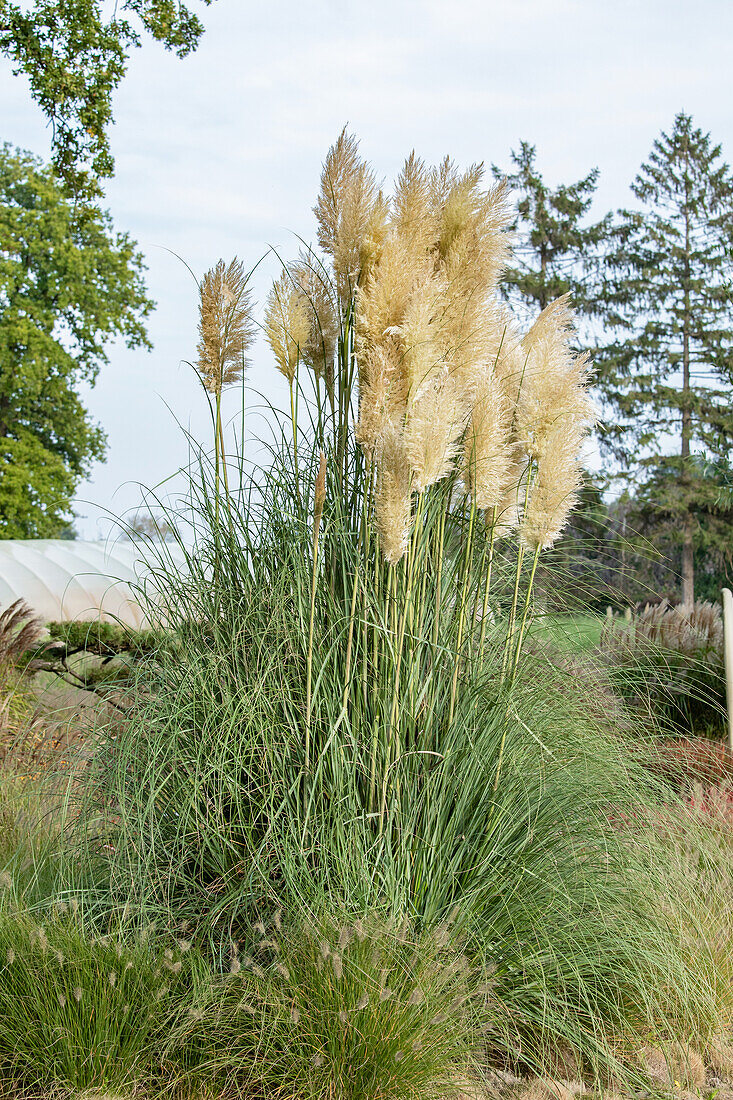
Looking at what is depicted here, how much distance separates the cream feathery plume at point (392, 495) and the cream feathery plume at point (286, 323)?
63 centimetres

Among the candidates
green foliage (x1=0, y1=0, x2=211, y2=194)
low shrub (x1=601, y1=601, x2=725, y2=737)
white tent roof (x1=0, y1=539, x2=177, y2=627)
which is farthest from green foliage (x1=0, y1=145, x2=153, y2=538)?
low shrub (x1=601, y1=601, x2=725, y2=737)

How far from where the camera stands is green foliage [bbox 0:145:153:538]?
28969 mm

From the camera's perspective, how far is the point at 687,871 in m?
3.87

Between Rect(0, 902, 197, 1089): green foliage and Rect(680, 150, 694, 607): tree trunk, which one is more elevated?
Rect(680, 150, 694, 607): tree trunk

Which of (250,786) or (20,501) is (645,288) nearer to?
(20,501)

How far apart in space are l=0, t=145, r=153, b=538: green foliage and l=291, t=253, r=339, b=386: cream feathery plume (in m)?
26.5

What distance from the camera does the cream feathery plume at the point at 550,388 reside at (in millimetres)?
3418

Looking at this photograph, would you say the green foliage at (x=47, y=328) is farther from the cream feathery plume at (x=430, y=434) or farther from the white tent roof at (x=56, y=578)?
the cream feathery plume at (x=430, y=434)

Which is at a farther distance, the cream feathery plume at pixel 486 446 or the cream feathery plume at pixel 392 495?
the cream feathery plume at pixel 486 446

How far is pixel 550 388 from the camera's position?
3420 millimetres

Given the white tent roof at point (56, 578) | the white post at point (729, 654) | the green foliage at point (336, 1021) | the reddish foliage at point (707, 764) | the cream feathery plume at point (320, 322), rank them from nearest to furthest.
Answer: the green foliage at point (336, 1021) → the cream feathery plume at point (320, 322) → the reddish foliage at point (707, 764) → the white post at point (729, 654) → the white tent roof at point (56, 578)

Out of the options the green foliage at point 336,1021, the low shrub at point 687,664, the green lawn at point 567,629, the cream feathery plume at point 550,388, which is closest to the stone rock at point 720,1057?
the green foliage at point 336,1021

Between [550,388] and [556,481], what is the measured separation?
35cm

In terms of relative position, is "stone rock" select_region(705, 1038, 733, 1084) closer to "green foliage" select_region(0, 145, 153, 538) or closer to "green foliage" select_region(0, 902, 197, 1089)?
"green foliage" select_region(0, 902, 197, 1089)
